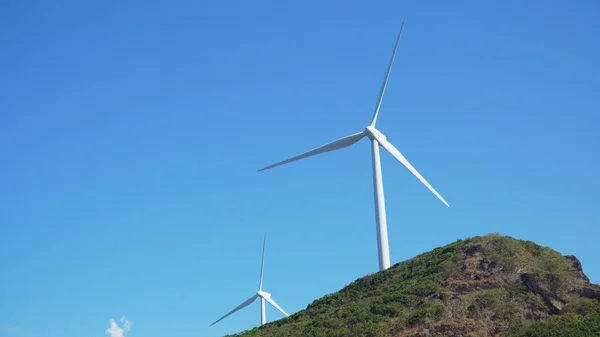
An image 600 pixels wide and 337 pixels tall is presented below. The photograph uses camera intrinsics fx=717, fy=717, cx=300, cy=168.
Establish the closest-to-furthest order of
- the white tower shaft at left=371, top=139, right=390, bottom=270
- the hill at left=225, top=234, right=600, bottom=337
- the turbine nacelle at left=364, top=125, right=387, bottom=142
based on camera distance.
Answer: the hill at left=225, top=234, right=600, bottom=337, the white tower shaft at left=371, top=139, right=390, bottom=270, the turbine nacelle at left=364, top=125, right=387, bottom=142

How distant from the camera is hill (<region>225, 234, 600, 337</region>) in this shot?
2237 inches

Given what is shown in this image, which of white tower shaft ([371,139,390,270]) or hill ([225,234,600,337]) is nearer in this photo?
hill ([225,234,600,337])

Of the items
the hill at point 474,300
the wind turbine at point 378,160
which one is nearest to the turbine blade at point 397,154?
the wind turbine at point 378,160

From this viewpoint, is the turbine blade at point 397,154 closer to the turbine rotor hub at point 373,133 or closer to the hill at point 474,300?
the turbine rotor hub at point 373,133

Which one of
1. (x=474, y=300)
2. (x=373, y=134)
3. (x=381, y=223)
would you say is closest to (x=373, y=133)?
(x=373, y=134)

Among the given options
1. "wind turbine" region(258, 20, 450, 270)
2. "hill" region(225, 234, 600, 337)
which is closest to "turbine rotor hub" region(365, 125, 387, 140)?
"wind turbine" region(258, 20, 450, 270)

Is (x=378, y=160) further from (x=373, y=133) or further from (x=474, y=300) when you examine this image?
(x=474, y=300)

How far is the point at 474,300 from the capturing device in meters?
60.4

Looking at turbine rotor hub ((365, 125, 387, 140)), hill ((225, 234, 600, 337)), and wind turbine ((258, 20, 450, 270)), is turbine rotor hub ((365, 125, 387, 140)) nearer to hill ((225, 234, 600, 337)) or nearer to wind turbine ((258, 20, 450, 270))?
wind turbine ((258, 20, 450, 270))

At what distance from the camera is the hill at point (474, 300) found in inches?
2237

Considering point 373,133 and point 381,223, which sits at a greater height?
point 373,133

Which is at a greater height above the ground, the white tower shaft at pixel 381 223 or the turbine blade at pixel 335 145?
the turbine blade at pixel 335 145

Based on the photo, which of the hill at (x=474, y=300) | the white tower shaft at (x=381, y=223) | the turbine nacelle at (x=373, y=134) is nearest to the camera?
the hill at (x=474, y=300)

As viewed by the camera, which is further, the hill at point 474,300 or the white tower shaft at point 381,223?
the white tower shaft at point 381,223
